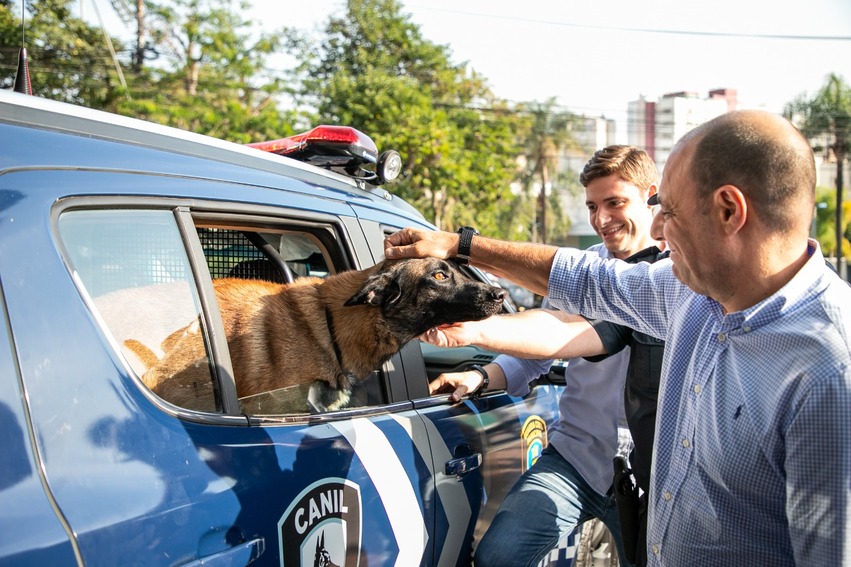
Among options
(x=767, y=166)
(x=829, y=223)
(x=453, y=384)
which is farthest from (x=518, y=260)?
(x=829, y=223)

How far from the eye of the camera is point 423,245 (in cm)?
282

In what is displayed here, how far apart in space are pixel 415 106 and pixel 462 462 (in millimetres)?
21893

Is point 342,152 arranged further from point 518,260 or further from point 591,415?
point 591,415

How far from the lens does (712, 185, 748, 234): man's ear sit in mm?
1659

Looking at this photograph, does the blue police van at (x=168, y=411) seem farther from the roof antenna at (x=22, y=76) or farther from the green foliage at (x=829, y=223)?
the green foliage at (x=829, y=223)

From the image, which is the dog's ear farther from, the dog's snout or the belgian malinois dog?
the dog's snout

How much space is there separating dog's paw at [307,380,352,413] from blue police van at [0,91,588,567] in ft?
0.33

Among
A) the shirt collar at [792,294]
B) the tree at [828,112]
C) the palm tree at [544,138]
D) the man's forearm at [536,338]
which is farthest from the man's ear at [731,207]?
the palm tree at [544,138]

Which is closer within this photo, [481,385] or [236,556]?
[236,556]

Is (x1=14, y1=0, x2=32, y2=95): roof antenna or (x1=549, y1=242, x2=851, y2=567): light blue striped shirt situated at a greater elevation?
(x1=14, y1=0, x2=32, y2=95): roof antenna

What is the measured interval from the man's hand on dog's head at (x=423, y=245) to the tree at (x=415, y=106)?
18.7m

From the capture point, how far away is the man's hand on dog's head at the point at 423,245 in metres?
2.81

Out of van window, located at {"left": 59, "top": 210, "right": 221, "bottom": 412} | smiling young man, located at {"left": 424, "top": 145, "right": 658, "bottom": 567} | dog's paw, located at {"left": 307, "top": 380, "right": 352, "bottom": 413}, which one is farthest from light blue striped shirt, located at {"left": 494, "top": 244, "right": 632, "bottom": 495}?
van window, located at {"left": 59, "top": 210, "right": 221, "bottom": 412}

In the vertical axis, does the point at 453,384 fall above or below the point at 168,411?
below
